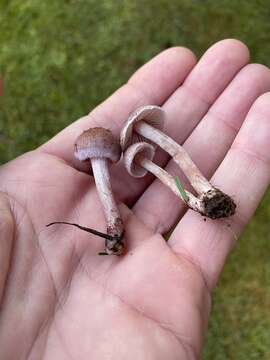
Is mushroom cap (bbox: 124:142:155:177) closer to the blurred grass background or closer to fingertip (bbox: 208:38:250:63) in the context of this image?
fingertip (bbox: 208:38:250:63)

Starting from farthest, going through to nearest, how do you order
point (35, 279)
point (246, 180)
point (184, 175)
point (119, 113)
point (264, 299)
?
point (264, 299)
point (119, 113)
point (184, 175)
point (246, 180)
point (35, 279)

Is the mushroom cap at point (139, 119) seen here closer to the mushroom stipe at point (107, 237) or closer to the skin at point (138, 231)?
the skin at point (138, 231)

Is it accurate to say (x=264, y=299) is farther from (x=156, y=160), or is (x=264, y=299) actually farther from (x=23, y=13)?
(x=23, y=13)

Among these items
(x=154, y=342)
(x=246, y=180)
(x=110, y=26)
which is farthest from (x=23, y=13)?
(x=154, y=342)

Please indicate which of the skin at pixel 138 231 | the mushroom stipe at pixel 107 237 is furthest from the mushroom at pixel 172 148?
the mushroom stipe at pixel 107 237

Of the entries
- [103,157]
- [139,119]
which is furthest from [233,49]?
[103,157]
